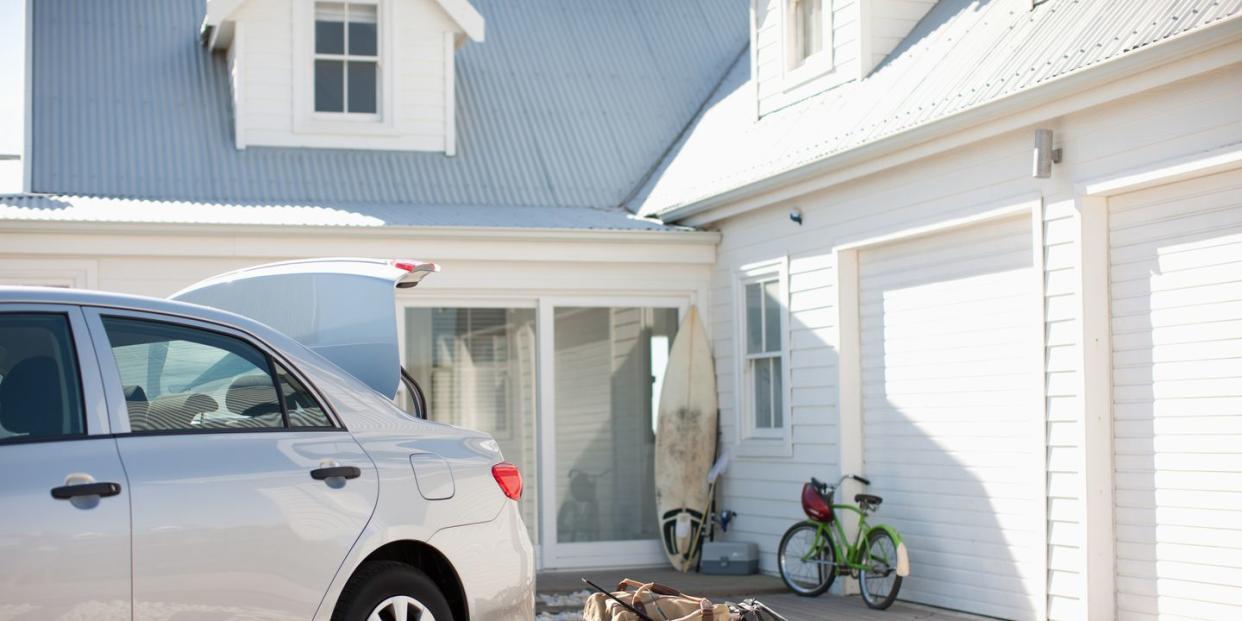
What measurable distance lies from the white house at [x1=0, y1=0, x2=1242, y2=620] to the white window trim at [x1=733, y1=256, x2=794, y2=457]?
35 mm

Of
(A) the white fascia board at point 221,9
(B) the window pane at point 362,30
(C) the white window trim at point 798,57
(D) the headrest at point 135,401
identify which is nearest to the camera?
(D) the headrest at point 135,401

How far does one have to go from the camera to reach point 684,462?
12.6m

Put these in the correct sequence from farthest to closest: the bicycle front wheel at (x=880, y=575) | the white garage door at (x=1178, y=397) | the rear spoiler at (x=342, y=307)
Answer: the bicycle front wheel at (x=880, y=575) < the white garage door at (x=1178, y=397) < the rear spoiler at (x=342, y=307)

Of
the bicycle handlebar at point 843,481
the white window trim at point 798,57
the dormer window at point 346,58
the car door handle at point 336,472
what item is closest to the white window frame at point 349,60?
the dormer window at point 346,58

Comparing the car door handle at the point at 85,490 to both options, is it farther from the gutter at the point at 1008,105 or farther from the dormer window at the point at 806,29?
the dormer window at the point at 806,29

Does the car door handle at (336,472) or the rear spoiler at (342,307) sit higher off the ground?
the rear spoiler at (342,307)

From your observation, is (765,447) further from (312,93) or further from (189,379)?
(189,379)

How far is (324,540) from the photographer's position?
5.06m

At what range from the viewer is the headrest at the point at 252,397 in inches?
201

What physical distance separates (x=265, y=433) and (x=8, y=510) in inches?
39.6

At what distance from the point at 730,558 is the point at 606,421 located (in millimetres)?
1723

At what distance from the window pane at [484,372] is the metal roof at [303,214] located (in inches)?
31.5

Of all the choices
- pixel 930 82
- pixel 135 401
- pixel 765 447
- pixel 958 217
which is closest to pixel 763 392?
pixel 765 447

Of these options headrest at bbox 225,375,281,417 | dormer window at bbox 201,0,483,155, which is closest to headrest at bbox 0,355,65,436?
headrest at bbox 225,375,281,417
